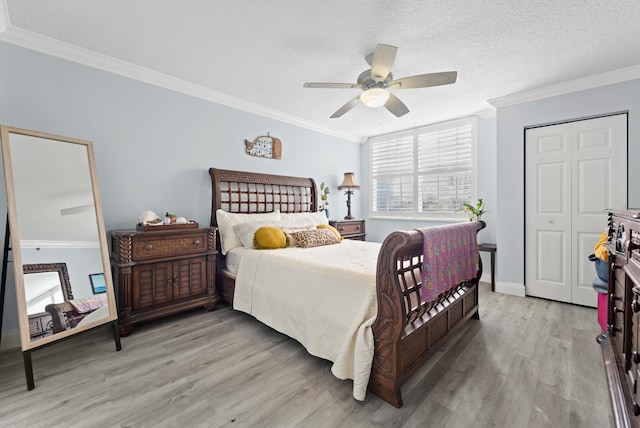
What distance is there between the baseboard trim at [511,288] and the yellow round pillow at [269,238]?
9.74 ft

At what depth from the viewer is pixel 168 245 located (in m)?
2.70

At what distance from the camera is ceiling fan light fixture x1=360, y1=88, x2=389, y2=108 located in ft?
7.81

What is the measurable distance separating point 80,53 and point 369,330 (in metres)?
3.44

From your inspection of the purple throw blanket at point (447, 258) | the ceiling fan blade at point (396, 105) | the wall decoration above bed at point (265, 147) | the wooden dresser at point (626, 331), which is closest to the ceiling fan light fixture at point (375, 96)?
the ceiling fan blade at point (396, 105)

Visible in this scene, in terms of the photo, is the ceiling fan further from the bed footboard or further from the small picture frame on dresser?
the small picture frame on dresser

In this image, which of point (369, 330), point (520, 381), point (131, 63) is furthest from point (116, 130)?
point (520, 381)

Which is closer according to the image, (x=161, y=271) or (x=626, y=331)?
(x=626, y=331)

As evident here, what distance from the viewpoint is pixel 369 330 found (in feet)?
5.41

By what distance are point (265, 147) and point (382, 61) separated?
2332 millimetres

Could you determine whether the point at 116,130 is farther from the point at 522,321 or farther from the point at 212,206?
the point at 522,321

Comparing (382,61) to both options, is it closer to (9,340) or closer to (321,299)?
(321,299)

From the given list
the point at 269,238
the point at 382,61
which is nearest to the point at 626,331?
the point at 382,61

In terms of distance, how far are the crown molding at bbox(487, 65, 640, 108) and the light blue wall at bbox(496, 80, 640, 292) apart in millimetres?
52

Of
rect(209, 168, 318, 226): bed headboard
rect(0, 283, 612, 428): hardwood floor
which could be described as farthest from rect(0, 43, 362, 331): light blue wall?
rect(0, 283, 612, 428): hardwood floor
